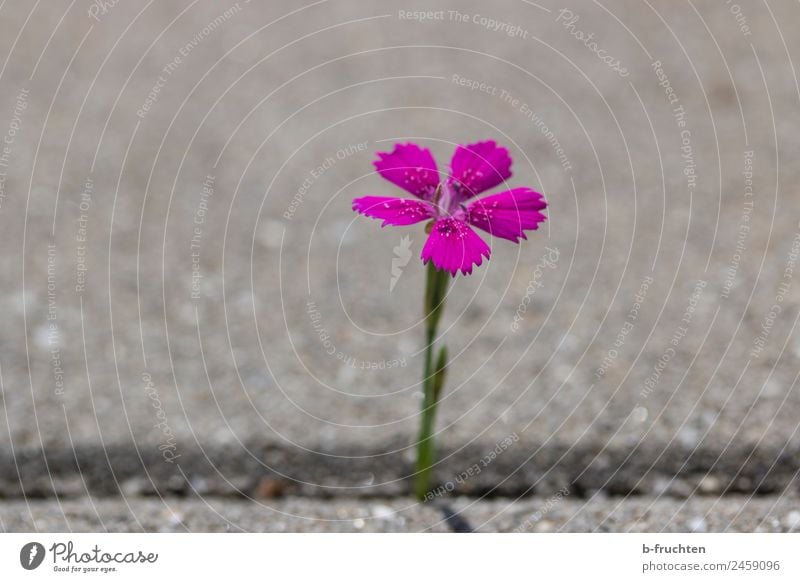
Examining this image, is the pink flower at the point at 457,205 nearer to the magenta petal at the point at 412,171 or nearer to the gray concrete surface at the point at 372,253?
the magenta petal at the point at 412,171

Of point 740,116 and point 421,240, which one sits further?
point 740,116

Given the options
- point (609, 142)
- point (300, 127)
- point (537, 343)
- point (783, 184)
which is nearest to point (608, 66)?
point (609, 142)

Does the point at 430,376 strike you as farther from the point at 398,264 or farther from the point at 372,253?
the point at 372,253

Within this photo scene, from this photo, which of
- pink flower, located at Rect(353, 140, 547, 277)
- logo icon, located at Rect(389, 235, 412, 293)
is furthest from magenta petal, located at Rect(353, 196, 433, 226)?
logo icon, located at Rect(389, 235, 412, 293)

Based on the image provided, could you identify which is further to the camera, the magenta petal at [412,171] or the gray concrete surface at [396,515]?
the gray concrete surface at [396,515]

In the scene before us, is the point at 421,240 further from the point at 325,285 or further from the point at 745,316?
the point at 745,316
